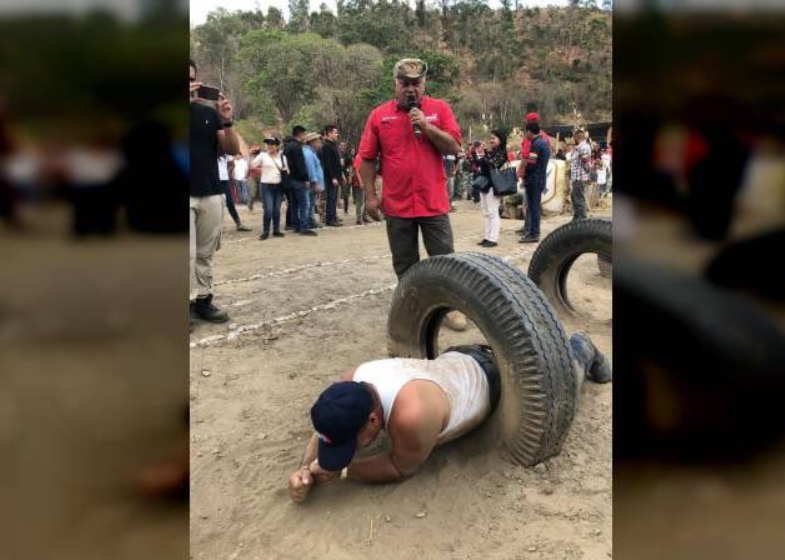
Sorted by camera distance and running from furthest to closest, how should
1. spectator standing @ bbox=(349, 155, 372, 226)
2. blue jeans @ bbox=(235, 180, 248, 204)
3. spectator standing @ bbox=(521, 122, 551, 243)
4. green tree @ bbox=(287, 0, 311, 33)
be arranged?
green tree @ bbox=(287, 0, 311, 33) < blue jeans @ bbox=(235, 180, 248, 204) < spectator standing @ bbox=(349, 155, 372, 226) < spectator standing @ bbox=(521, 122, 551, 243)

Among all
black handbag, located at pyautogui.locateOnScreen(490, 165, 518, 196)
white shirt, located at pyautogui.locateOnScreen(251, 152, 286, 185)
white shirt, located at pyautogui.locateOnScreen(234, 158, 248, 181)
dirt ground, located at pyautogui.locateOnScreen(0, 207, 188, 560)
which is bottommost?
dirt ground, located at pyautogui.locateOnScreen(0, 207, 188, 560)

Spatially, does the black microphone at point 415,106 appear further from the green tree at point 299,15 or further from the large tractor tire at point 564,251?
the green tree at point 299,15

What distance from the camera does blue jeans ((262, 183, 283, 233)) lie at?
9.57m

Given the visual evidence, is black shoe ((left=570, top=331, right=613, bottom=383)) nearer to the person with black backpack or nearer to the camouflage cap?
the camouflage cap

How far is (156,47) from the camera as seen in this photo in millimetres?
473

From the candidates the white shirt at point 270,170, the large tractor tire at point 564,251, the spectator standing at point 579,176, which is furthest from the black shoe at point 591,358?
the spectator standing at point 579,176

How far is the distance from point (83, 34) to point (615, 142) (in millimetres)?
453

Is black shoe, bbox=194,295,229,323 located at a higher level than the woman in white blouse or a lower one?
lower

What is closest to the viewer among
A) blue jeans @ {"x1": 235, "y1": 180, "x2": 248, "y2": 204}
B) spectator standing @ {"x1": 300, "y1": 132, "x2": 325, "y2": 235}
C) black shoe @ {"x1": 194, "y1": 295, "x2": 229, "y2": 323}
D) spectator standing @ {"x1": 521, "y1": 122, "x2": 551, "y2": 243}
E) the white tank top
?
the white tank top

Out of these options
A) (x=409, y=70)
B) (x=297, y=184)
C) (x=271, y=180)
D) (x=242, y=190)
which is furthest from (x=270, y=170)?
(x=242, y=190)

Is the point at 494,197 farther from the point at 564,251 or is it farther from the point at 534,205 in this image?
the point at 564,251

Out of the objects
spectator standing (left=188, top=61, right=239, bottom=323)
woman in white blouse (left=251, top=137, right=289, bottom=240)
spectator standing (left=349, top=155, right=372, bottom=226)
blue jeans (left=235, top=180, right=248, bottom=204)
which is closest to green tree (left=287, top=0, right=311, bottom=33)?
blue jeans (left=235, top=180, right=248, bottom=204)

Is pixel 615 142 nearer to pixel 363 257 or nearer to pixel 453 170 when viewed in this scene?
pixel 363 257

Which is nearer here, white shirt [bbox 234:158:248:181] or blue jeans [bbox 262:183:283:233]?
blue jeans [bbox 262:183:283:233]
